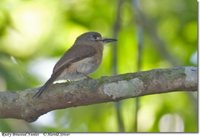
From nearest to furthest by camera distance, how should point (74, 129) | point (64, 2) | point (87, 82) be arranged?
point (87, 82) → point (74, 129) → point (64, 2)

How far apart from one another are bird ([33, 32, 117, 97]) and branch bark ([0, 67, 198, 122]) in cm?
5

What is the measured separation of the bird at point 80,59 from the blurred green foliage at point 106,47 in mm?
51

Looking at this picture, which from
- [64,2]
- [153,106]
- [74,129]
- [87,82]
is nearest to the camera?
[87,82]

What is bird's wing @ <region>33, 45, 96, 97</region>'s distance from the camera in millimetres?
2471

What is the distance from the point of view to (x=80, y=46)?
2922mm

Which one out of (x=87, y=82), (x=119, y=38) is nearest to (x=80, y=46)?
(x=119, y=38)

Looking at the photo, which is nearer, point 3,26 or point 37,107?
point 37,107

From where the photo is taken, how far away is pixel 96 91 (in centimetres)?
234

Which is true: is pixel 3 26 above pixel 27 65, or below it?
above

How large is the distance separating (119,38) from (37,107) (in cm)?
69

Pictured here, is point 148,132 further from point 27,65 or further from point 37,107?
point 27,65

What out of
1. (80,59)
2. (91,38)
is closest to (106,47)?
Result: (91,38)

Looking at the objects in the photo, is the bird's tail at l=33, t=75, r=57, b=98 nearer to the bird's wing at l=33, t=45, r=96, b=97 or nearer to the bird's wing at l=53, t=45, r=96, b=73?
the bird's wing at l=33, t=45, r=96, b=97

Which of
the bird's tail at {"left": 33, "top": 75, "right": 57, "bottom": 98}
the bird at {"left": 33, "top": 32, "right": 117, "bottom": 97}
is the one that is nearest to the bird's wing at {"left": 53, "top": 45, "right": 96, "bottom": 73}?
the bird at {"left": 33, "top": 32, "right": 117, "bottom": 97}
